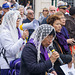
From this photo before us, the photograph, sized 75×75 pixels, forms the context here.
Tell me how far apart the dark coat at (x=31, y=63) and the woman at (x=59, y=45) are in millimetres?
954

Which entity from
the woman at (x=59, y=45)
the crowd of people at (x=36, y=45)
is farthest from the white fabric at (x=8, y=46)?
the woman at (x=59, y=45)

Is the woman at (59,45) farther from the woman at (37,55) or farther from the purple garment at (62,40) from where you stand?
the woman at (37,55)

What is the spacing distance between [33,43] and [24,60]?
0.27 meters

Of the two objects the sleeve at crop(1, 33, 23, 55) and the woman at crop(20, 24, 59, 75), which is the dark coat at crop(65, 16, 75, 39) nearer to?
the sleeve at crop(1, 33, 23, 55)

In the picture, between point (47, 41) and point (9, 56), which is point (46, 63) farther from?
point (9, 56)

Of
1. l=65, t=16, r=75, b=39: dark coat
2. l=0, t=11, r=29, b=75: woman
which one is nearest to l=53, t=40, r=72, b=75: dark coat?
l=0, t=11, r=29, b=75: woman

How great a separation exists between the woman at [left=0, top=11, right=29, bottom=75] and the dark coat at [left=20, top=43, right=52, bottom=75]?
81 cm

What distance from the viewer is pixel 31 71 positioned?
2.69 meters

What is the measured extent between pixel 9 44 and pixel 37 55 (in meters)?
0.89

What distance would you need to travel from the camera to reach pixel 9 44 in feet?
11.5

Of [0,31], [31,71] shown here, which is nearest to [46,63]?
[31,71]

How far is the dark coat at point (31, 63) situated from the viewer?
2.66 metres

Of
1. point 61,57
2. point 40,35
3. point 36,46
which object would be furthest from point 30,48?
point 61,57

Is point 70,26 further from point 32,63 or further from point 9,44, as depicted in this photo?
point 32,63
